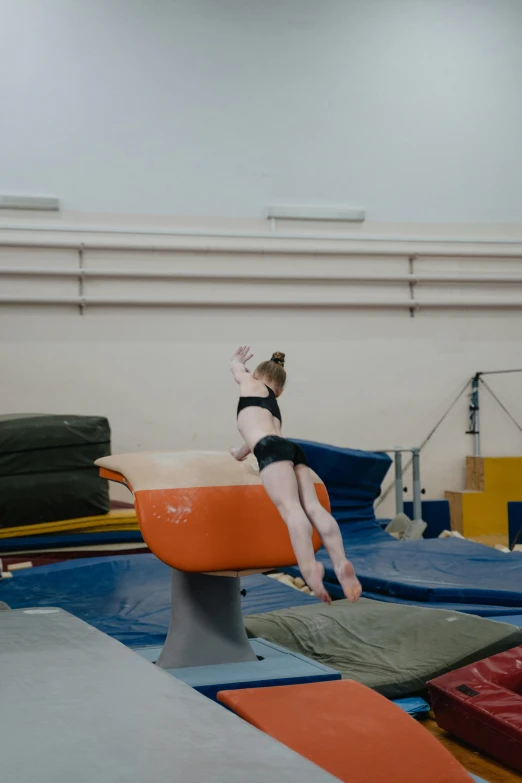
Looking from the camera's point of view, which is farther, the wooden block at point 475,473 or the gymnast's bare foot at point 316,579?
the wooden block at point 475,473

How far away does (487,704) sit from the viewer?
2670mm

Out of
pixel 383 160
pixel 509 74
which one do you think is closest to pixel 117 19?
pixel 383 160

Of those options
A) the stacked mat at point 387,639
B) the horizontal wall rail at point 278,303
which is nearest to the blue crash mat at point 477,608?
the stacked mat at point 387,639

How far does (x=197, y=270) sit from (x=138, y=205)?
0.84m

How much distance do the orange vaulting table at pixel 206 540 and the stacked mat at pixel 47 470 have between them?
2.95 m

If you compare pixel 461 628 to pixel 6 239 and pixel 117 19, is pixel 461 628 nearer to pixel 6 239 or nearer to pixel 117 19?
pixel 6 239

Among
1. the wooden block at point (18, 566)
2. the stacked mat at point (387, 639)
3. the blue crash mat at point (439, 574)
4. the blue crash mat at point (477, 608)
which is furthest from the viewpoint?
the wooden block at point (18, 566)

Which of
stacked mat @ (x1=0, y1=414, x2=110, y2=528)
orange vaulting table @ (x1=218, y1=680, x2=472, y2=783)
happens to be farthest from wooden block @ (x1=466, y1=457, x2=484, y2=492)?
orange vaulting table @ (x1=218, y1=680, x2=472, y2=783)

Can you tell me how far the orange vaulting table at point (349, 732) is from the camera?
6.26 ft

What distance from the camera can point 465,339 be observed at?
841 cm

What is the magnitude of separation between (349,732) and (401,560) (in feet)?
11.0

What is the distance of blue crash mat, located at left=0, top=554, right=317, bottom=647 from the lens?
4.00 meters

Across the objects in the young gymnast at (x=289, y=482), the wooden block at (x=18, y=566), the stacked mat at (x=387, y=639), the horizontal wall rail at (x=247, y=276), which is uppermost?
the horizontal wall rail at (x=247, y=276)

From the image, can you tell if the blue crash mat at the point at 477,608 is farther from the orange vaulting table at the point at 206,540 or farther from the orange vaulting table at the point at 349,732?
the orange vaulting table at the point at 349,732
